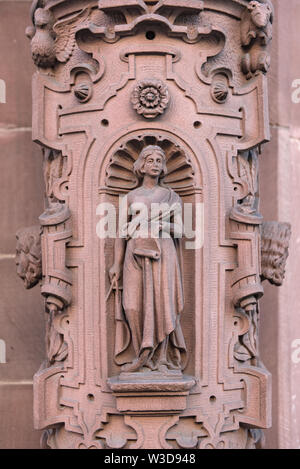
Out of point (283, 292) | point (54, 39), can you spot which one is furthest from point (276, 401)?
point (54, 39)

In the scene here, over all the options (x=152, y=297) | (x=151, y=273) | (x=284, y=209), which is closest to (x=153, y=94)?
(x=151, y=273)

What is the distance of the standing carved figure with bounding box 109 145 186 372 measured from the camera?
4.34 meters

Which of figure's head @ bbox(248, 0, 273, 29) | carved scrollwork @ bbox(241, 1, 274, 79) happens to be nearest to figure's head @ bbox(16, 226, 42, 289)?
carved scrollwork @ bbox(241, 1, 274, 79)

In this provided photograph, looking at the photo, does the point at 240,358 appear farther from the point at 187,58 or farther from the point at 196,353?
the point at 187,58

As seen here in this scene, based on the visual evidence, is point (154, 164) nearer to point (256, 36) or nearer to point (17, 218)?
point (256, 36)

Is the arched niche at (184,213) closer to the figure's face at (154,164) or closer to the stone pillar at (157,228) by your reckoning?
the stone pillar at (157,228)

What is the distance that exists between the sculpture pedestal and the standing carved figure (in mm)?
53

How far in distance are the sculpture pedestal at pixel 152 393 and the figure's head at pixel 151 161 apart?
104cm

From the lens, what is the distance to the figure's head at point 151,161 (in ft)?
14.4

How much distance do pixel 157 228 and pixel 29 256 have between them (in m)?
0.77

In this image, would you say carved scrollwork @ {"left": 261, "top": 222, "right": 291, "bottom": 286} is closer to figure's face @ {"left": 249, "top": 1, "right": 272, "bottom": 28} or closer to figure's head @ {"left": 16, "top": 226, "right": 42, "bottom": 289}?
figure's face @ {"left": 249, "top": 1, "right": 272, "bottom": 28}

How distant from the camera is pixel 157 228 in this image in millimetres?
4367

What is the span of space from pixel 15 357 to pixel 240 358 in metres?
1.58

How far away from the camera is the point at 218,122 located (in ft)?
15.0
